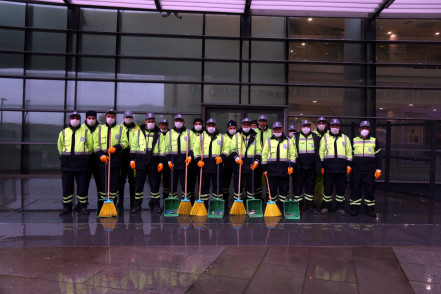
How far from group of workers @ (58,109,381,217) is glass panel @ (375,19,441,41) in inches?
256

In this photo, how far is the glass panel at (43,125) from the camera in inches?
446

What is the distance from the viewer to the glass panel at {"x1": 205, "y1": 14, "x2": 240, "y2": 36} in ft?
37.9

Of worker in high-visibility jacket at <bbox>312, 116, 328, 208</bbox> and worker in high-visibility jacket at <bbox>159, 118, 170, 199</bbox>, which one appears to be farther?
worker in high-visibility jacket at <bbox>312, 116, 328, 208</bbox>

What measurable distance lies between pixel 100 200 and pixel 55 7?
789 cm

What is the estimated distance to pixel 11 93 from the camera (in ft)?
37.1

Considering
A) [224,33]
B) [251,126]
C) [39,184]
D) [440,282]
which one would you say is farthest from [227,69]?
[440,282]

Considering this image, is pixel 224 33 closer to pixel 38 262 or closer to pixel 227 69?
pixel 227 69

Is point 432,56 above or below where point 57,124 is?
above

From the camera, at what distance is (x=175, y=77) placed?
1145cm

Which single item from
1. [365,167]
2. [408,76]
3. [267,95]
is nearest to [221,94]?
[267,95]

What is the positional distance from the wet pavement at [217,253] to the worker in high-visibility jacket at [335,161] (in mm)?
440

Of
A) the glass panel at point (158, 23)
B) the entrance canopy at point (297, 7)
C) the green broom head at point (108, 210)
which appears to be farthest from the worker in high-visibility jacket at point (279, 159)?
the glass panel at point (158, 23)

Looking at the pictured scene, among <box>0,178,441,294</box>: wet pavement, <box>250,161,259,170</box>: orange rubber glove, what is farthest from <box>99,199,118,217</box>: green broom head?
<box>250,161,259,170</box>: orange rubber glove

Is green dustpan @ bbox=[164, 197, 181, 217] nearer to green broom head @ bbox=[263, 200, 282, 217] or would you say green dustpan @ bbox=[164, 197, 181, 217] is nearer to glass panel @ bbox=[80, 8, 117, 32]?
green broom head @ bbox=[263, 200, 282, 217]
